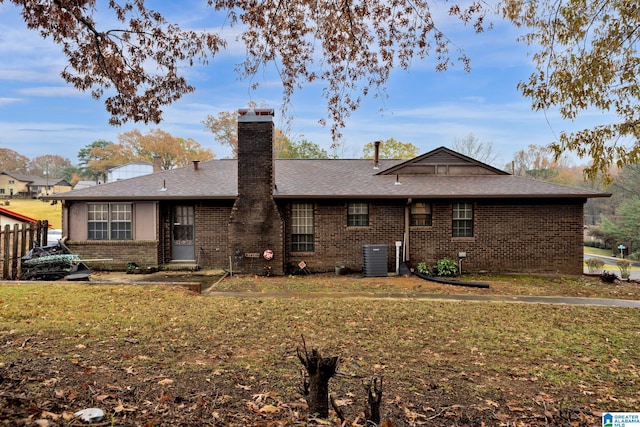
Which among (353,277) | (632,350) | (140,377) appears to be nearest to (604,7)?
(632,350)

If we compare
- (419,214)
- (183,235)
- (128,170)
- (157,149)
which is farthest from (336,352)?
(157,149)

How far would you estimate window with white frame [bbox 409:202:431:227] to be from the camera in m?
14.0

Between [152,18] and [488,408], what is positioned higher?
[152,18]

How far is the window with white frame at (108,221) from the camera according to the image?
14500 mm

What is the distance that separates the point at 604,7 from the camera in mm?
5895

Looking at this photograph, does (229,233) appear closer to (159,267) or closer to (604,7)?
(159,267)

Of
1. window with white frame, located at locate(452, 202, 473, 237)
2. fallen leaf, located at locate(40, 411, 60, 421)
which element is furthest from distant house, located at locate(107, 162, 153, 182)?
fallen leaf, located at locate(40, 411, 60, 421)

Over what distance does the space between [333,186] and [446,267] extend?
4.99m

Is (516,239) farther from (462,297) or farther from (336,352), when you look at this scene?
(336,352)

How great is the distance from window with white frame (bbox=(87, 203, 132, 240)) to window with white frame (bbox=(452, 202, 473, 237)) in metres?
12.2

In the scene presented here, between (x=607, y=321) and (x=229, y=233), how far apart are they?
10.8 meters

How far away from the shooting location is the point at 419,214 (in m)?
14.0

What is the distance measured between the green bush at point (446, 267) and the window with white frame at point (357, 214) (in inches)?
115

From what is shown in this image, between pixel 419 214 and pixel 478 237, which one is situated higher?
pixel 419 214
